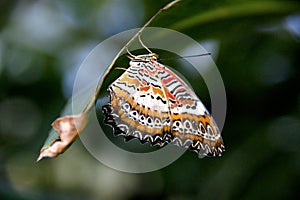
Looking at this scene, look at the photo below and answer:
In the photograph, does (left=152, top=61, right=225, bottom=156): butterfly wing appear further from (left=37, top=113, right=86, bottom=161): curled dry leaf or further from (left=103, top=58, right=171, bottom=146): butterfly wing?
(left=37, top=113, right=86, bottom=161): curled dry leaf

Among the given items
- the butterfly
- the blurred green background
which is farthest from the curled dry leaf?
the blurred green background

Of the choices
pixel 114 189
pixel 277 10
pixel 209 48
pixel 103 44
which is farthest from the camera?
pixel 114 189

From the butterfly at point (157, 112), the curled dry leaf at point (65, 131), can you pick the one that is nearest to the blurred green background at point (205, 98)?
the butterfly at point (157, 112)

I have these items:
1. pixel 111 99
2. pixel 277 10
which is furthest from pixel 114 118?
pixel 277 10

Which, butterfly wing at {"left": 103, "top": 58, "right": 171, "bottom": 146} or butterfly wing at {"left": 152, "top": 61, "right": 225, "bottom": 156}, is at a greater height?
butterfly wing at {"left": 103, "top": 58, "right": 171, "bottom": 146}

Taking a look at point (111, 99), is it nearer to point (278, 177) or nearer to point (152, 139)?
point (152, 139)

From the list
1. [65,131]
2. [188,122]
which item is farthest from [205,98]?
[65,131]
